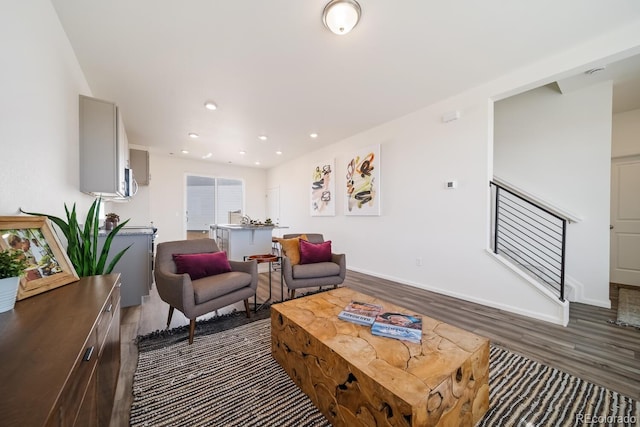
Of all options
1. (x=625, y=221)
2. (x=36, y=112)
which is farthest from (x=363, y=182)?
(x=625, y=221)

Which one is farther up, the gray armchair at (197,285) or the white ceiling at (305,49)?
the white ceiling at (305,49)

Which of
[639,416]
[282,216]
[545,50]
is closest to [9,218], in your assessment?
[639,416]

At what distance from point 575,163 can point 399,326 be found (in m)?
3.51

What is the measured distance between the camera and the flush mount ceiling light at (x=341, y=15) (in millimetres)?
1771

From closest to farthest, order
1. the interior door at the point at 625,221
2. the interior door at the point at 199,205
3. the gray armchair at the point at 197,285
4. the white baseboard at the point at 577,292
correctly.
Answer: the gray armchair at the point at 197,285 < the white baseboard at the point at 577,292 < the interior door at the point at 625,221 < the interior door at the point at 199,205

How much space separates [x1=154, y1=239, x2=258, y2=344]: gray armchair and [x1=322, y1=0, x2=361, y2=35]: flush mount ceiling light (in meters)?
2.28

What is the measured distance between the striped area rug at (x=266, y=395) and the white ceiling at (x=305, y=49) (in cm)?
268

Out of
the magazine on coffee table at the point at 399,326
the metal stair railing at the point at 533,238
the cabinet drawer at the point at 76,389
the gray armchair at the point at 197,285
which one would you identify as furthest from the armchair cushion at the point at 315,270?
Result: the cabinet drawer at the point at 76,389

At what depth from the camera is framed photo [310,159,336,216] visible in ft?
16.8

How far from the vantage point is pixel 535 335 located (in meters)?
2.15

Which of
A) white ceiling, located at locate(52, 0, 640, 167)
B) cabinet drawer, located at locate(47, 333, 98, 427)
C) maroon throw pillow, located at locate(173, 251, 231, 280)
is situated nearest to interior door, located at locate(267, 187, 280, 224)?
white ceiling, located at locate(52, 0, 640, 167)

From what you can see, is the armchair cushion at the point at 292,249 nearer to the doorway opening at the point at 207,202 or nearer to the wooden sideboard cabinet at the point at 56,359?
the wooden sideboard cabinet at the point at 56,359

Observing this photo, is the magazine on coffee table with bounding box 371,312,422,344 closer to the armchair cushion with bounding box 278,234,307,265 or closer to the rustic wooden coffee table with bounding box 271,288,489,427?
the rustic wooden coffee table with bounding box 271,288,489,427

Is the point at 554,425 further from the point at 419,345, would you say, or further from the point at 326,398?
the point at 326,398
